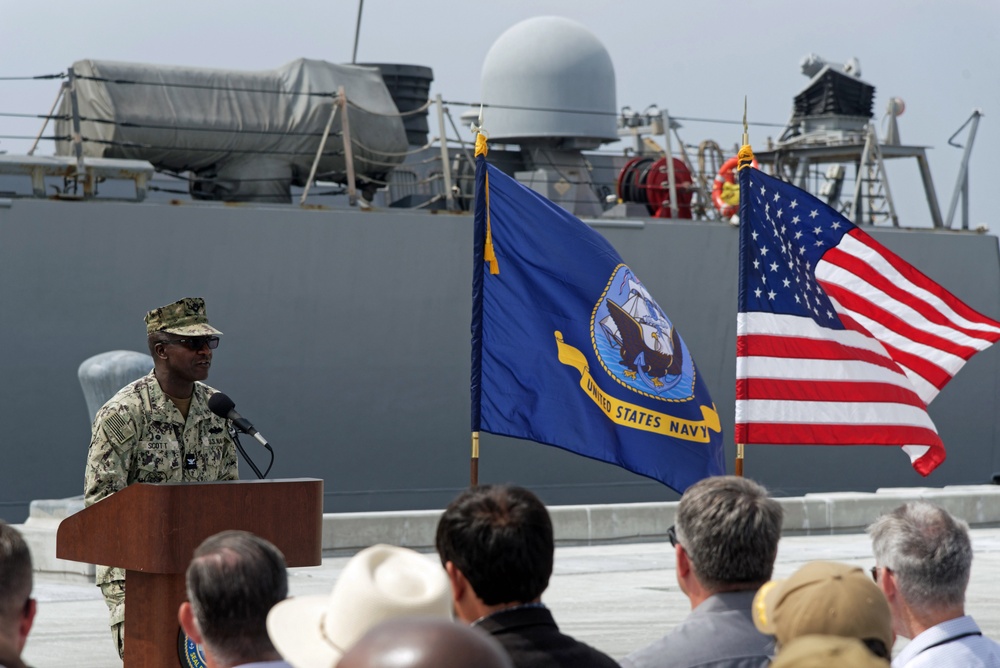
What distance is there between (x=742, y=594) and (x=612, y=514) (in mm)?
9204

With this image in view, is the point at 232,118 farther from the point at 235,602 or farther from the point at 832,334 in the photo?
the point at 235,602

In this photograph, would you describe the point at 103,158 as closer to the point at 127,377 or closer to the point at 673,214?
the point at 127,377

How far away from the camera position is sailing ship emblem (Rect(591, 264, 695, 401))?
6668 mm

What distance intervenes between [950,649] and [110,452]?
276 cm

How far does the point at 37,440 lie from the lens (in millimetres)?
13289

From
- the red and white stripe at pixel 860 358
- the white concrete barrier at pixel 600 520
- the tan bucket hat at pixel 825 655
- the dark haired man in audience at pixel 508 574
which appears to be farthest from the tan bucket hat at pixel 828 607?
the white concrete barrier at pixel 600 520

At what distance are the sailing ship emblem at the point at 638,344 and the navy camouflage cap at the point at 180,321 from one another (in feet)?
7.42

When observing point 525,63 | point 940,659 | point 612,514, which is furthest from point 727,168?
point 940,659

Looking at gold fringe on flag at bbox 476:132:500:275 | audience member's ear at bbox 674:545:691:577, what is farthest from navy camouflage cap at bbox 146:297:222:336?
audience member's ear at bbox 674:545:691:577

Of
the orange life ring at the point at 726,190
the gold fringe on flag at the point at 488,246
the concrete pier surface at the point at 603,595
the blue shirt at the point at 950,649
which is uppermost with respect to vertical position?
the orange life ring at the point at 726,190

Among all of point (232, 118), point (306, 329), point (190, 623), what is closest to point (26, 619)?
point (190, 623)

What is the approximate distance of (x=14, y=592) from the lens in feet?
8.63

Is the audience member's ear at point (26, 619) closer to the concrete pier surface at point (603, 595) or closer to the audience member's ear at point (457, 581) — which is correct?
the audience member's ear at point (457, 581)

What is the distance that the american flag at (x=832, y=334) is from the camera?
7016 mm
